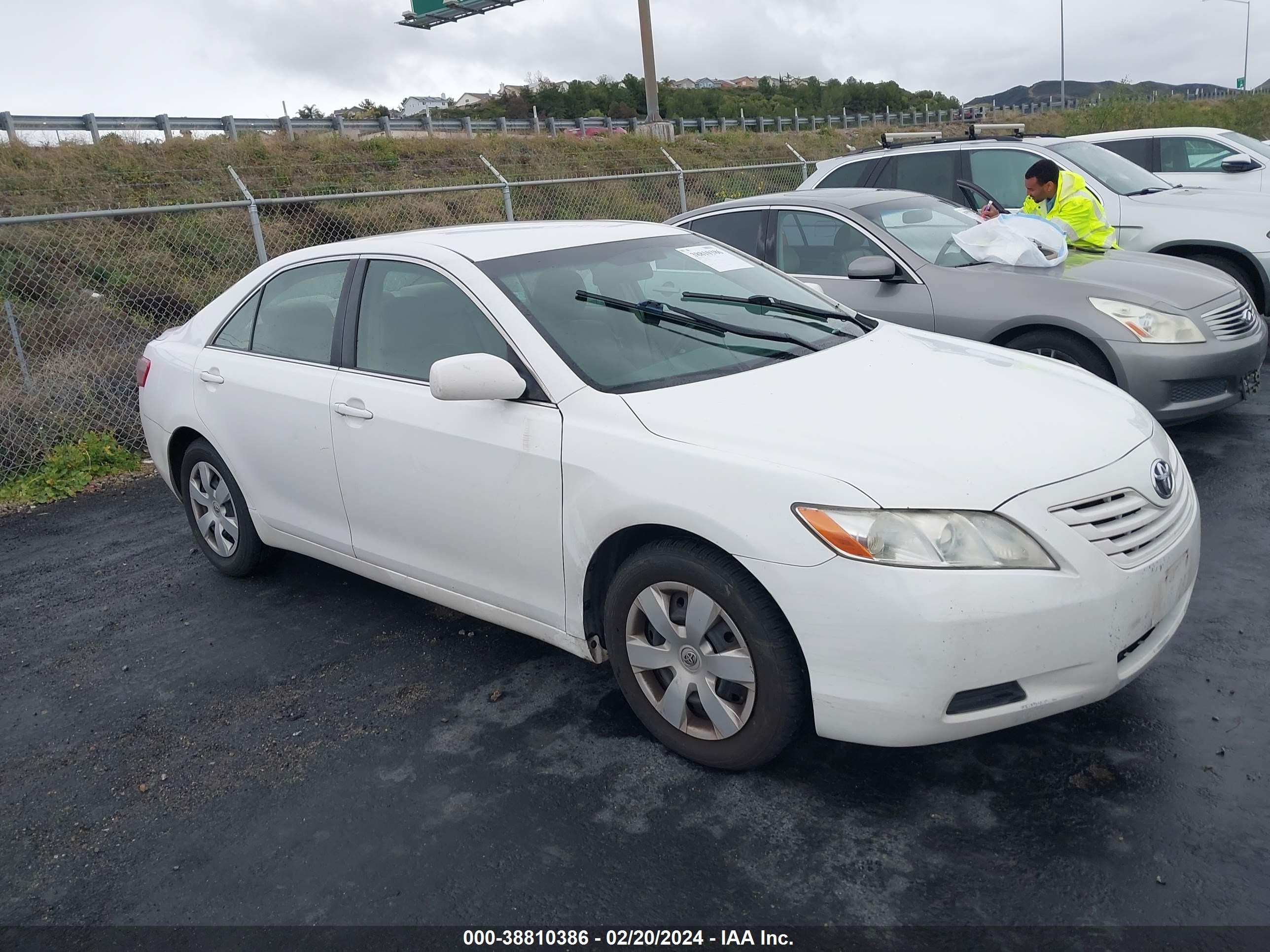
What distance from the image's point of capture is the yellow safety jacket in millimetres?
7156

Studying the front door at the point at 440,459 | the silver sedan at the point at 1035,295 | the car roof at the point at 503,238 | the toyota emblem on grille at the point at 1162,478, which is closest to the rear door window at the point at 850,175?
the silver sedan at the point at 1035,295

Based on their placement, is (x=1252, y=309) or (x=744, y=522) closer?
(x=744, y=522)

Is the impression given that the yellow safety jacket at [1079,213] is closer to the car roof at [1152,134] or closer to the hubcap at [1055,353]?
the hubcap at [1055,353]

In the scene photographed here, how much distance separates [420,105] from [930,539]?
123 feet

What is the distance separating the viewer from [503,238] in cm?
409

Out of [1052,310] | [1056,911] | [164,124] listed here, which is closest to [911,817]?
[1056,911]

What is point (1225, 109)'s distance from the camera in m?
29.5

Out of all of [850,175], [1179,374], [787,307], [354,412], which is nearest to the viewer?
[354,412]

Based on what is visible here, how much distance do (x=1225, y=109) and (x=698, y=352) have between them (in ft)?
107

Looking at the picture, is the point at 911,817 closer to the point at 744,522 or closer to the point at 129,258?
the point at 744,522

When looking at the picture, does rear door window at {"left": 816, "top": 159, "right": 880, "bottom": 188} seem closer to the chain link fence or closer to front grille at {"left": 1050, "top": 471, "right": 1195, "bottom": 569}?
the chain link fence

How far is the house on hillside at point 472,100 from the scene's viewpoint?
4456 cm

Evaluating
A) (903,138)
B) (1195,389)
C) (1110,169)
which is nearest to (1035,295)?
(1195,389)

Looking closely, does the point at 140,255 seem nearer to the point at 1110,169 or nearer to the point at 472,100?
the point at 1110,169
